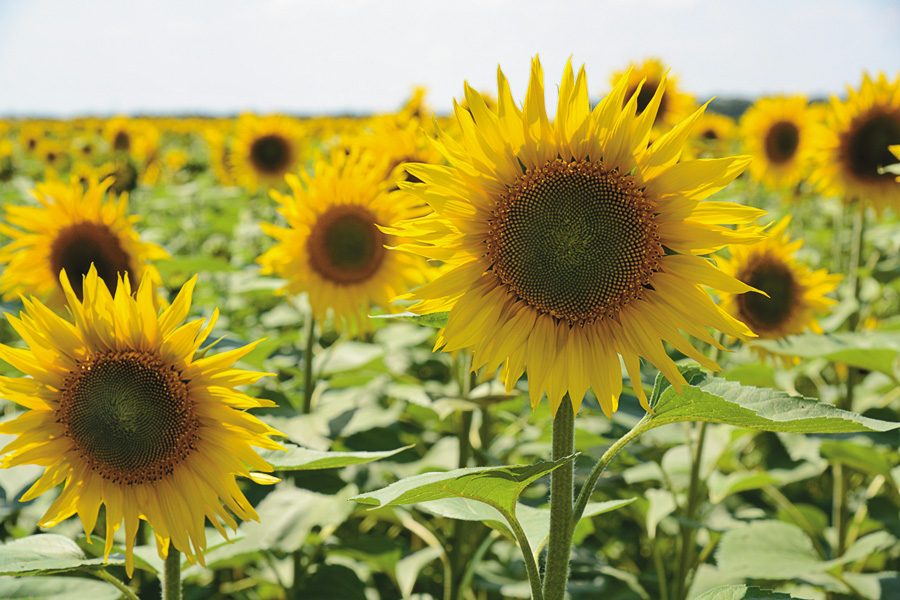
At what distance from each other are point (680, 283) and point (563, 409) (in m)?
0.34

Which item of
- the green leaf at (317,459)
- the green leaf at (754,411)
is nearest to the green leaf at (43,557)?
the green leaf at (317,459)

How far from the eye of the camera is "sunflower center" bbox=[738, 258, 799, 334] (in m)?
2.72

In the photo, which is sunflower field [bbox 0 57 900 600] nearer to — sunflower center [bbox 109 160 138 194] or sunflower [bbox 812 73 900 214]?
sunflower [bbox 812 73 900 214]

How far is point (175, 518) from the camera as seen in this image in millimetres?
1606

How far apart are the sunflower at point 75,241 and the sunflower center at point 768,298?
2417 mm

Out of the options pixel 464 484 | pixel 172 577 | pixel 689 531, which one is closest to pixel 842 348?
pixel 689 531

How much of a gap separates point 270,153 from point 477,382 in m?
3.76

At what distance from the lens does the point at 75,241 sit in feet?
9.24

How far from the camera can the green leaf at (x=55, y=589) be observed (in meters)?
1.79

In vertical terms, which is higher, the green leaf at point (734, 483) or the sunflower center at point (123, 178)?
the sunflower center at point (123, 178)

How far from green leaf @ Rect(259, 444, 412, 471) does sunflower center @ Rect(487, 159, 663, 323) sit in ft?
1.48

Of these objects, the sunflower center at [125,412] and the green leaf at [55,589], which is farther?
the green leaf at [55,589]

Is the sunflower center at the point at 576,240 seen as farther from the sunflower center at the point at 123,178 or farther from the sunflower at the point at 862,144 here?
the sunflower center at the point at 123,178

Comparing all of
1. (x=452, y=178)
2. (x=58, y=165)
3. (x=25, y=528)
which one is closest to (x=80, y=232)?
(x=25, y=528)
